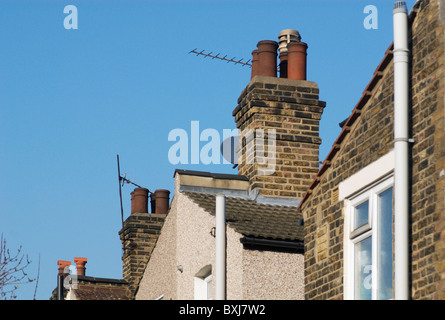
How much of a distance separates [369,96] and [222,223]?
404 cm

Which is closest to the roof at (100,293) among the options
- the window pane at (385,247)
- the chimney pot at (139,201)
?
the chimney pot at (139,201)

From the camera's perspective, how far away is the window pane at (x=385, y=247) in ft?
37.3

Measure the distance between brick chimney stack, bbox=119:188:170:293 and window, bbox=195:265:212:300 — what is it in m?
8.50

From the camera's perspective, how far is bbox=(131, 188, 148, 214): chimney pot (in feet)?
87.2

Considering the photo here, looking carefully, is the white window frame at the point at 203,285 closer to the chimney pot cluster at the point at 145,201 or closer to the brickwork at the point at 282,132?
the brickwork at the point at 282,132

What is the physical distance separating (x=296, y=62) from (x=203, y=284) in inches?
218

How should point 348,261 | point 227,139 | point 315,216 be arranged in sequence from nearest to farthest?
point 348,261 < point 315,216 < point 227,139

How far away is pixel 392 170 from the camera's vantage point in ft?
37.2

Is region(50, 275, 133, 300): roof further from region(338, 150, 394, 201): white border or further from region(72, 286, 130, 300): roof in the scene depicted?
region(338, 150, 394, 201): white border

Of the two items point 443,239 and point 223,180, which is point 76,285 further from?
point 443,239

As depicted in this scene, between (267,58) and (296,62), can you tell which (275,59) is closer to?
(267,58)

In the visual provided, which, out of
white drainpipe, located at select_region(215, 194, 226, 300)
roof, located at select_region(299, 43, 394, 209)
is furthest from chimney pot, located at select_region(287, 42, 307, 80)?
roof, located at select_region(299, 43, 394, 209)
